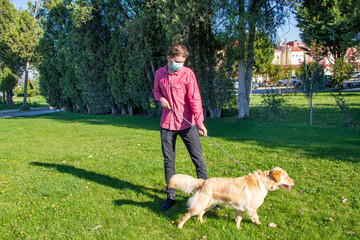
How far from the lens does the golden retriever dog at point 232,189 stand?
303cm

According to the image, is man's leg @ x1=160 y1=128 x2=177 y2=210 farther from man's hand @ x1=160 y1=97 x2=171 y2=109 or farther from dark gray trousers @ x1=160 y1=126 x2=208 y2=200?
man's hand @ x1=160 y1=97 x2=171 y2=109

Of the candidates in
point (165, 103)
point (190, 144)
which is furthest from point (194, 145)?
point (165, 103)

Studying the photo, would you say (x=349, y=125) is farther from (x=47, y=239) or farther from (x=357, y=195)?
(x=47, y=239)

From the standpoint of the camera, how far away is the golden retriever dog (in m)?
3.03

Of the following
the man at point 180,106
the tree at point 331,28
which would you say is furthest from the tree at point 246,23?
the tree at point 331,28

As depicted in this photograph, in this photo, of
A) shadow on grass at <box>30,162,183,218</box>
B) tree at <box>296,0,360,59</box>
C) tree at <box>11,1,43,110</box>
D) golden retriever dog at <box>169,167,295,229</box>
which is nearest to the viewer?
golden retriever dog at <box>169,167,295,229</box>

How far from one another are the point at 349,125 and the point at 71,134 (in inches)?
413

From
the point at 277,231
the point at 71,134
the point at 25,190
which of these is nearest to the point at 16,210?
the point at 25,190

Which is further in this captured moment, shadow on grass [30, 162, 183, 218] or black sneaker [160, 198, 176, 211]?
shadow on grass [30, 162, 183, 218]

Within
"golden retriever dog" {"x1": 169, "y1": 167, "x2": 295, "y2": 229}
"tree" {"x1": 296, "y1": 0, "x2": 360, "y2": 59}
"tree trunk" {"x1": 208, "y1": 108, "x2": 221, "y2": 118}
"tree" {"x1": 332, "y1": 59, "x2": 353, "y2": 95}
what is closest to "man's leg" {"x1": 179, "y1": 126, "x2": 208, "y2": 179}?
"golden retriever dog" {"x1": 169, "y1": 167, "x2": 295, "y2": 229}

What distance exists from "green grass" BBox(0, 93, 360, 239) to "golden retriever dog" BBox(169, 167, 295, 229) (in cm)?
37

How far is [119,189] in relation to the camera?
455 cm

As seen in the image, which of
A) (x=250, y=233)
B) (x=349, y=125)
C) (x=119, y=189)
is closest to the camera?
(x=250, y=233)

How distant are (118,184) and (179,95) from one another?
223 cm
